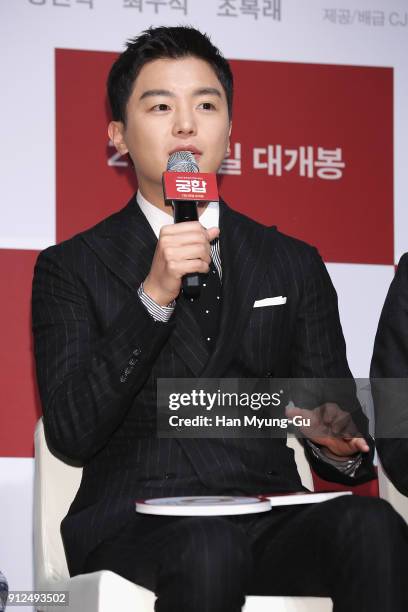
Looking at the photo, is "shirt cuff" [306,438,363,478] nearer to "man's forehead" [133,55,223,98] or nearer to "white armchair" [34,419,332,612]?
"white armchair" [34,419,332,612]

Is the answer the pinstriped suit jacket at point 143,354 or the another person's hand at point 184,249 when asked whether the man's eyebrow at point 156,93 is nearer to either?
the pinstriped suit jacket at point 143,354

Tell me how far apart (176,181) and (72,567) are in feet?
2.66

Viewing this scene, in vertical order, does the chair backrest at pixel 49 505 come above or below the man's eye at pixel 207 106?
below

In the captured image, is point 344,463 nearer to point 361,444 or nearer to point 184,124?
point 361,444

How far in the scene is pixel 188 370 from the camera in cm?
231

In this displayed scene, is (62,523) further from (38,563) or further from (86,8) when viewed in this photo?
(86,8)

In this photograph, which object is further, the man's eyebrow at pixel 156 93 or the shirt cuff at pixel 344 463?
the man's eyebrow at pixel 156 93

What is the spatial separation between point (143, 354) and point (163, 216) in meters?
0.52

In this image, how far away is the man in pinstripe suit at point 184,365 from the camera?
1.85m

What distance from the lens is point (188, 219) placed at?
1.99m

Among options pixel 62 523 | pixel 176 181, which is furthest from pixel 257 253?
pixel 62 523

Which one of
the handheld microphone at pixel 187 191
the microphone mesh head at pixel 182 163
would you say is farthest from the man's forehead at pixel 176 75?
the handheld microphone at pixel 187 191

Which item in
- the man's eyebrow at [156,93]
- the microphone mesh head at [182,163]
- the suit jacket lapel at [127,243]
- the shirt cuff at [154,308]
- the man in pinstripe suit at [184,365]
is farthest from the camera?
the man's eyebrow at [156,93]

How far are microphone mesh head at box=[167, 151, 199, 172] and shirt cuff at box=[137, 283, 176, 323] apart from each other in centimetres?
29
